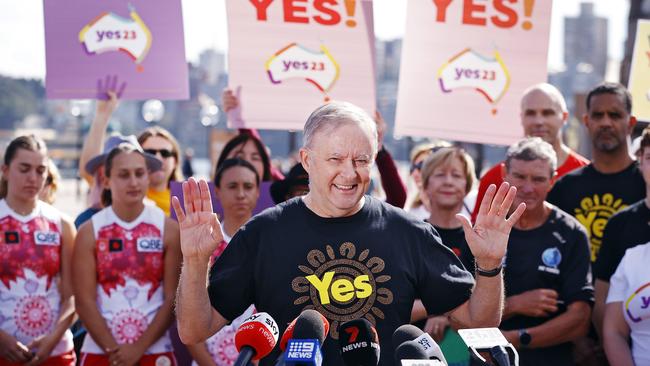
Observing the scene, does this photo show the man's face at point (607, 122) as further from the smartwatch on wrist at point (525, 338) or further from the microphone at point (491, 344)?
the microphone at point (491, 344)

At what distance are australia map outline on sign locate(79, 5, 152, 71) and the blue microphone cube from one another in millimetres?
4190

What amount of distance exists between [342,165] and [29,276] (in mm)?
2763

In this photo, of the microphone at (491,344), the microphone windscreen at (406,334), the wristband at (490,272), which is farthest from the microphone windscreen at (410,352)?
the wristband at (490,272)

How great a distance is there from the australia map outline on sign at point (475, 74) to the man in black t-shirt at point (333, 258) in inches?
122

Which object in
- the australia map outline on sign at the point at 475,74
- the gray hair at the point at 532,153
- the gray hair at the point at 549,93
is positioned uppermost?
the australia map outline on sign at the point at 475,74

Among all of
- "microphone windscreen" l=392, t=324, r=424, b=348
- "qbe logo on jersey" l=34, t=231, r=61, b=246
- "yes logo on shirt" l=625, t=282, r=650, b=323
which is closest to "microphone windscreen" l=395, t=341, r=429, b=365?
"microphone windscreen" l=392, t=324, r=424, b=348

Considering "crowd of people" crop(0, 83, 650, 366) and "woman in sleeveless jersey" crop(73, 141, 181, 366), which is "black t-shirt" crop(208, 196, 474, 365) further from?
"woman in sleeveless jersey" crop(73, 141, 181, 366)

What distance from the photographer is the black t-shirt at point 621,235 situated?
511cm

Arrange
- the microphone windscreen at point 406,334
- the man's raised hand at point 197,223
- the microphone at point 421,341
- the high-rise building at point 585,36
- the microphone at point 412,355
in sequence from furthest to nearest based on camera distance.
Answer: the high-rise building at point 585,36, the man's raised hand at point 197,223, the microphone windscreen at point 406,334, the microphone at point 421,341, the microphone at point 412,355

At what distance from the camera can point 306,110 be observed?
6469 millimetres

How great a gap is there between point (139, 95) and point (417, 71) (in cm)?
189

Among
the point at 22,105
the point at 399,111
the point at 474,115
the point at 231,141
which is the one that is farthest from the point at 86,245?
A: the point at 22,105

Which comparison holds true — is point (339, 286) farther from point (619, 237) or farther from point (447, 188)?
point (447, 188)

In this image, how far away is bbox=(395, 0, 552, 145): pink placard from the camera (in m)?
6.64
